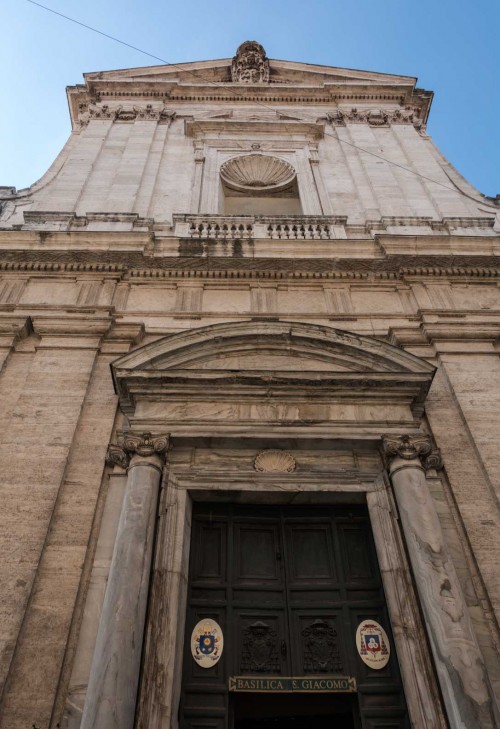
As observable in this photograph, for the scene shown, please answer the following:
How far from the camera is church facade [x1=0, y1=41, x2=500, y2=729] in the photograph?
5.33 m

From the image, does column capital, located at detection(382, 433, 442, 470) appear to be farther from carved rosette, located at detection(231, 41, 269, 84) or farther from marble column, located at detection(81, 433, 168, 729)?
carved rosette, located at detection(231, 41, 269, 84)

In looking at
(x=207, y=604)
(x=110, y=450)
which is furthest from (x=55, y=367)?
(x=207, y=604)

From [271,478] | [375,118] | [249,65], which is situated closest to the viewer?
[271,478]

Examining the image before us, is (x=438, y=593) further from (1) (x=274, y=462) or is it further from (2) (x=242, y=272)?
(2) (x=242, y=272)

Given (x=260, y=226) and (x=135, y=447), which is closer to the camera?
(x=135, y=447)

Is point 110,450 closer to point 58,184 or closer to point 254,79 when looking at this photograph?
point 58,184

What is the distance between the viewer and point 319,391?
23.5ft

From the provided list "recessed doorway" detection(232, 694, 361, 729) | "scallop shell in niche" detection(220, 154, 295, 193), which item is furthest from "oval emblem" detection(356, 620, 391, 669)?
"scallop shell in niche" detection(220, 154, 295, 193)

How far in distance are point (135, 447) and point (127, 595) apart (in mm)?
1715

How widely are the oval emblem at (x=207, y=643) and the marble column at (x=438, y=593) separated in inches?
79.9

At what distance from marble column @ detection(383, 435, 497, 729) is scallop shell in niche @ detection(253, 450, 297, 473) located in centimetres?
111

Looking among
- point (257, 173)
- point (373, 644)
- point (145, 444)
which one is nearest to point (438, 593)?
point (373, 644)

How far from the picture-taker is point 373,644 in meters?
5.87

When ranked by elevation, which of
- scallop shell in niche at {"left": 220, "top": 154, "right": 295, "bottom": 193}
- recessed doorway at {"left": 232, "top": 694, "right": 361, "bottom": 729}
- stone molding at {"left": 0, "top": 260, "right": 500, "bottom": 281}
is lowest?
recessed doorway at {"left": 232, "top": 694, "right": 361, "bottom": 729}
